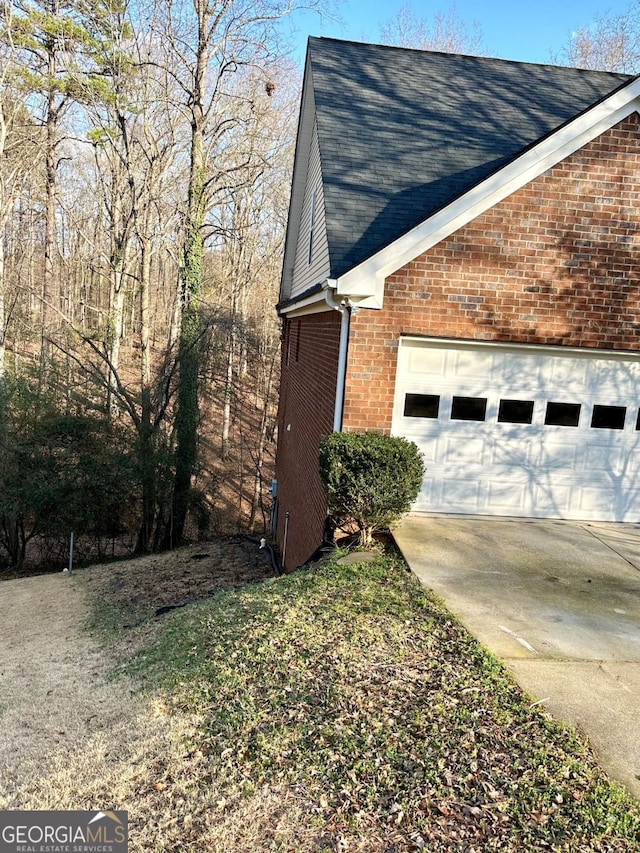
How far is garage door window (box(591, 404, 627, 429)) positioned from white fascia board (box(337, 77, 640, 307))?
3.17 meters

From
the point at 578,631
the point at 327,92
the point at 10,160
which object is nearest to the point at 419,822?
the point at 578,631

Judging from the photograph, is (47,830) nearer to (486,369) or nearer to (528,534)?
(528,534)

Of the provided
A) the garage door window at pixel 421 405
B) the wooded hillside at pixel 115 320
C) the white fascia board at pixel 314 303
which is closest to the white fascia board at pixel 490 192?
the white fascia board at pixel 314 303

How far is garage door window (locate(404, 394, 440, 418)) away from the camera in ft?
27.5

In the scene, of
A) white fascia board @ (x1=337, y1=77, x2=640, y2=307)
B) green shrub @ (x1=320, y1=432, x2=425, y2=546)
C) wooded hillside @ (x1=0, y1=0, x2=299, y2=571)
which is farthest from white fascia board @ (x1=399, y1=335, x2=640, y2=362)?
wooded hillside @ (x1=0, y1=0, x2=299, y2=571)

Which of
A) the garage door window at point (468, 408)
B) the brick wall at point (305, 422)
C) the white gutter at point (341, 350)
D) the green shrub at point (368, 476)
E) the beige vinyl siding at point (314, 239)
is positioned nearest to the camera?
the green shrub at point (368, 476)

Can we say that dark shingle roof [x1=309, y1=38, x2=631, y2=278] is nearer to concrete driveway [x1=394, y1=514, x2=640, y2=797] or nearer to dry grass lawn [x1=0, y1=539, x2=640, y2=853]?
concrete driveway [x1=394, y1=514, x2=640, y2=797]

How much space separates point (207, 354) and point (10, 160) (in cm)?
801

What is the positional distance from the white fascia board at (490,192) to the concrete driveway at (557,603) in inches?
121

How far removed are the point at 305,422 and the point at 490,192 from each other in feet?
16.4

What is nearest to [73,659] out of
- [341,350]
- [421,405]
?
[341,350]

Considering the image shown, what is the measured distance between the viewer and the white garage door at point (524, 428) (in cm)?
838

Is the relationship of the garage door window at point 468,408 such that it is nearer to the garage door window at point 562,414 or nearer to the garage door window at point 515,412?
the garage door window at point 515,412

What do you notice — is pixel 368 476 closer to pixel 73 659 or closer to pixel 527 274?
pixel 527 274
